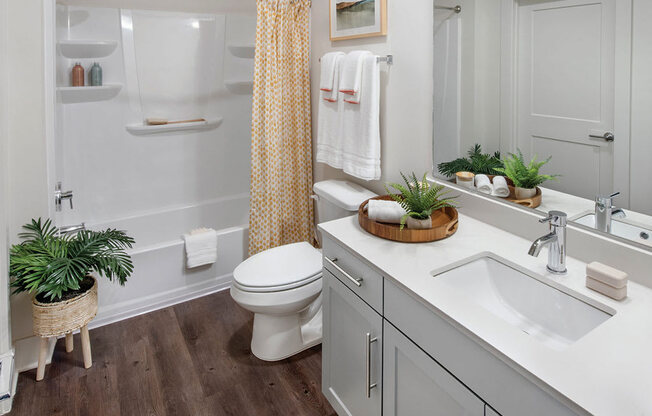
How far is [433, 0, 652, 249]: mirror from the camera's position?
1.23 meters

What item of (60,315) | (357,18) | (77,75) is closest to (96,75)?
(77,75)

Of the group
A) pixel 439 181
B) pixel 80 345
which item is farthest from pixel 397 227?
pixel 80 345

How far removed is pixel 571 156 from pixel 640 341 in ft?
2.07

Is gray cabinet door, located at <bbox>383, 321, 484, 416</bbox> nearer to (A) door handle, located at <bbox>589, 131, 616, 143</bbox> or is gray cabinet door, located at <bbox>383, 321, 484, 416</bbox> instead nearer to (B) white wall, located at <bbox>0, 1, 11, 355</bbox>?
(A) door handle, located at <bbox>589, 131, 616, 143</bbox>


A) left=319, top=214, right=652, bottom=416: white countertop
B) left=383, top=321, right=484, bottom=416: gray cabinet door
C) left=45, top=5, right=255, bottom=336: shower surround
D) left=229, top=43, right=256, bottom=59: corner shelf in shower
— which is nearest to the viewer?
left=319, top=214, right=652, bottom=416: white countertop

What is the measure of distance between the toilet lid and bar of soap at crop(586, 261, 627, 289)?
1213 millimetres

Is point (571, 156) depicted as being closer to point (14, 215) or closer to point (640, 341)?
point (640, 341)

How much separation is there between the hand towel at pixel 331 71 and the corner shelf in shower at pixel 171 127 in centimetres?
139

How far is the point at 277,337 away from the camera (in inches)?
87.4

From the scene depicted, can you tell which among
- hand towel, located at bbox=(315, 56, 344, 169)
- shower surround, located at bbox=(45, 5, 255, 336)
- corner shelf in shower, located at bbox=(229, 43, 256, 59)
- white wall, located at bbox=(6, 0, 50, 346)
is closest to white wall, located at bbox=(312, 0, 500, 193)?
hand towel, located at bbox=(315, 56, 344, 169)

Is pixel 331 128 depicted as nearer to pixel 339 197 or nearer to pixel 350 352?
pixel 339 197

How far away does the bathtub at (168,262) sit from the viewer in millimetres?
2631

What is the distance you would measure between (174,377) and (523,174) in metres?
1.81

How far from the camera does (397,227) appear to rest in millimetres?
1589
